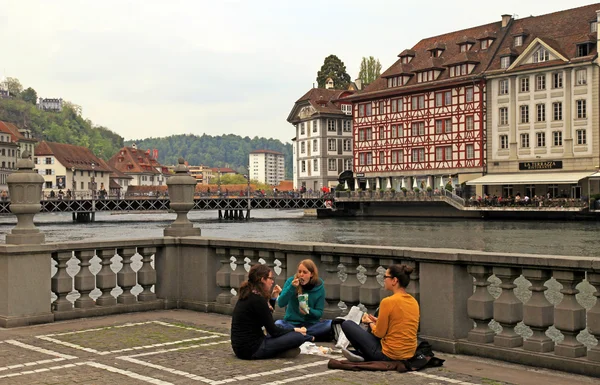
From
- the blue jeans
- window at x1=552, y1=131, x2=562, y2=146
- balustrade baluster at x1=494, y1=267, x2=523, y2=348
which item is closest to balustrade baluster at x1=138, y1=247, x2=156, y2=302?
the blue jeans

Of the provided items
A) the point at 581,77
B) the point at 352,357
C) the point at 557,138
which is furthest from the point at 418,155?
the point at 352,357

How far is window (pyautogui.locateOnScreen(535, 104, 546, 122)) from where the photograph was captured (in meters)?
75.7

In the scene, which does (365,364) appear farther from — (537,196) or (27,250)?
(537,196)

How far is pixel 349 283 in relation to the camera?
943 cm

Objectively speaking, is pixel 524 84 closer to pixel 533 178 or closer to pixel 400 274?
pixel 533 178

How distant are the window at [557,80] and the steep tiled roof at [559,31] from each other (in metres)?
1.27

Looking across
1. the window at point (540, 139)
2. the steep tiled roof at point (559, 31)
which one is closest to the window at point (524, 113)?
the window at point (540, 139)

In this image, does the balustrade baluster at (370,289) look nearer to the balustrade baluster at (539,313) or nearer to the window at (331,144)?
the balustrade baluster at (539,313)

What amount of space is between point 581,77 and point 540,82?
13.4 feet

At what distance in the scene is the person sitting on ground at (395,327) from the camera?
7641mm

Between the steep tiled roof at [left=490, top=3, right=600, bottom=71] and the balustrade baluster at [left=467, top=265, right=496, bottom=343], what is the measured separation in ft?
223

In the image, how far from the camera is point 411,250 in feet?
→ 28.3

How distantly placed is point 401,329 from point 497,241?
138 ft

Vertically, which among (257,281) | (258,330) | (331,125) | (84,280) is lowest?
(258,330)
